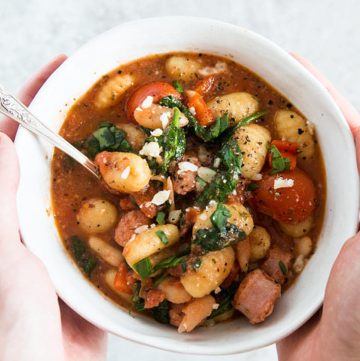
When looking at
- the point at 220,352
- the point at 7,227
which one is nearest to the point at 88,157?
the point at 7,227

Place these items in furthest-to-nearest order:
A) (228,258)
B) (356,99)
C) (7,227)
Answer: (356,99), (228,258), (7,227)

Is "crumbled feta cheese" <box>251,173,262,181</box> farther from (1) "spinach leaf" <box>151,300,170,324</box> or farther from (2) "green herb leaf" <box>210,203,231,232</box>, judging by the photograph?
(1) "spinach leaf" <box>151,300,170,324</box>

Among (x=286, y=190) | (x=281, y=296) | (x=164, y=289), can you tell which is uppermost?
(x=286, y=190)

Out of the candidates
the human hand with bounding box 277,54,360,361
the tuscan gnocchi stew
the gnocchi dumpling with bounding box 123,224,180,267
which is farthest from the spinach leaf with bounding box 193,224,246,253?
the human hand with bounding box 277,54,360,361

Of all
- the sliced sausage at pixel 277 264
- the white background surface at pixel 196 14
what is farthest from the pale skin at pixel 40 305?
the white background surface at pixel 196 14

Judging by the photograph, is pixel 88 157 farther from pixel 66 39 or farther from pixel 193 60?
pixel 66 39

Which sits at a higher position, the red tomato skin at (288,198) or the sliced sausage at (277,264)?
the red tomato skin at (288,198)

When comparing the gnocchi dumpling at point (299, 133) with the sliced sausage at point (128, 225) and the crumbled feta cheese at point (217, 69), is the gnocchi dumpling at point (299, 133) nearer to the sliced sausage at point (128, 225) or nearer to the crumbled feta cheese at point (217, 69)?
the crumbled feta cheese at point (217, 69)
